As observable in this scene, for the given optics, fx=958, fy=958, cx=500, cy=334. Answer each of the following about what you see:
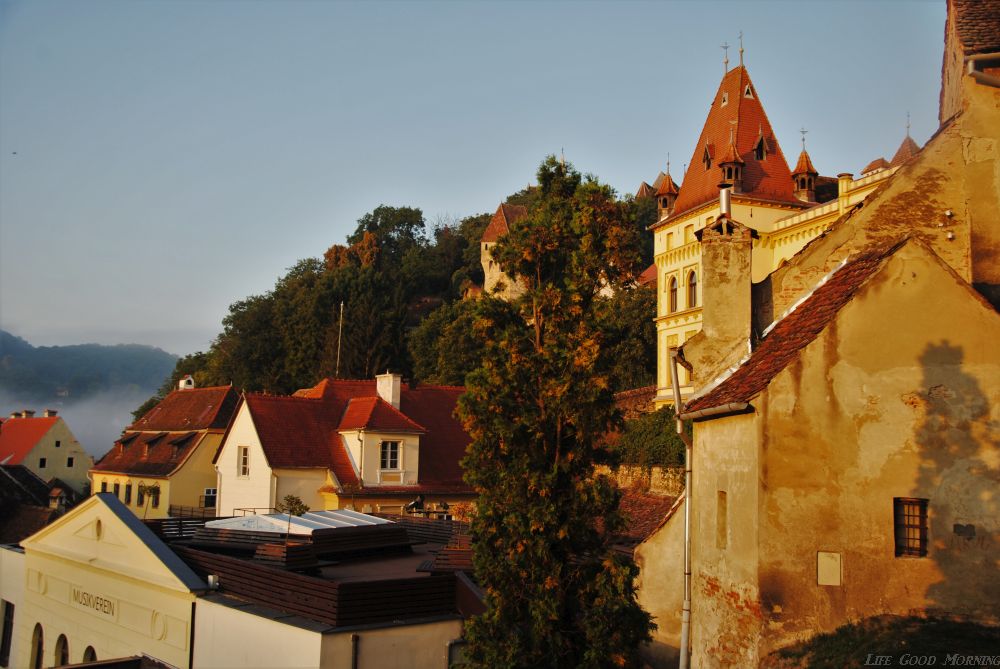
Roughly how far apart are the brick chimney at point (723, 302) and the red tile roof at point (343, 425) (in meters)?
25.1

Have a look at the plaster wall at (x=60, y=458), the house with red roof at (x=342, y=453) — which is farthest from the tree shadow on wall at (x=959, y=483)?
the plaster wall at (x=60, y=458)

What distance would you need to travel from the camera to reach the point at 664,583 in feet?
59.9

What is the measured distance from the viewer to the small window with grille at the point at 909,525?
12438mm

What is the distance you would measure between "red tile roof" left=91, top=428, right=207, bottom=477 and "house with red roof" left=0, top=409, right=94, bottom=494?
2520cm

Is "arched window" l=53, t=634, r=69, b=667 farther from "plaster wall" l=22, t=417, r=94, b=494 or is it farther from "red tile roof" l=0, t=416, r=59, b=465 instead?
"red tile roof" l=0, t=416, r=59, b=465

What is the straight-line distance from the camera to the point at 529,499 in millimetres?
14305

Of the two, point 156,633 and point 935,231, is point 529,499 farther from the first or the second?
point 156,633

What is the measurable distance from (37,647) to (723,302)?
2363 centimetres

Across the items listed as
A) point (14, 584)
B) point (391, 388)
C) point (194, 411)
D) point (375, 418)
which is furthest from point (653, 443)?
point (194, 411)

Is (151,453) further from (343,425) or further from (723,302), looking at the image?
(723,302)

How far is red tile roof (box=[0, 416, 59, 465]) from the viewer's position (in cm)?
7981

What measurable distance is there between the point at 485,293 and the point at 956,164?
24.9ft

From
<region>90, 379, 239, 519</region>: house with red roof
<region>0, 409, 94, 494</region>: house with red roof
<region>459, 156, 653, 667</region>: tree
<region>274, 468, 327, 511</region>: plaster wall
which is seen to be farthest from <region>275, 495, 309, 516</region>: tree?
<region>0, 409, 94, 494</region>: house with red roof

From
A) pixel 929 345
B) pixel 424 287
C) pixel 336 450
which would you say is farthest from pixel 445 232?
pixel 929 345
